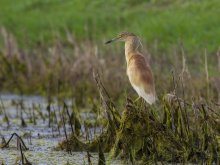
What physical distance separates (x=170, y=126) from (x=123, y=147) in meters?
0.41

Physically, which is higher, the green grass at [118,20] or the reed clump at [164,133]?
the green grass at [118,20]

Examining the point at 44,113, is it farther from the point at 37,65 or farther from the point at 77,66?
the point at 37,65

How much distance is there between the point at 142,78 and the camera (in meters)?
6.80

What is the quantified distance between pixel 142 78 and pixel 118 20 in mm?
11305

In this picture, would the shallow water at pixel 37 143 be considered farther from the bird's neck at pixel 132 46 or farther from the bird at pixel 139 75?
the bird's neck at pixel 132 46

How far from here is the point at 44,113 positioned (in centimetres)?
1050

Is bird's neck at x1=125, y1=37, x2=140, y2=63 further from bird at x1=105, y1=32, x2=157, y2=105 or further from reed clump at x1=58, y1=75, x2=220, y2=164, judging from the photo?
reed clump at x1=58, y1=75, x2=220, y2=164

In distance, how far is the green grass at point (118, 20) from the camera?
1639cm

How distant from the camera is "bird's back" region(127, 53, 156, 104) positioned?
672 centimetres

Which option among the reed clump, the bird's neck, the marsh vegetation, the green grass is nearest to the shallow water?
the marsh vegetation

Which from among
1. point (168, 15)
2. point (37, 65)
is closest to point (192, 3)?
point (168, 15)

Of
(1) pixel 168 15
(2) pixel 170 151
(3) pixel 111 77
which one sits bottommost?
(2) pixel 170 151

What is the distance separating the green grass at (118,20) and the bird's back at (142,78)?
316 inches

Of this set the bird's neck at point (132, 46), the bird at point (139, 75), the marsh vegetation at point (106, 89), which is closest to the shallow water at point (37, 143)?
the marsh vegetation at point (106, 89)
